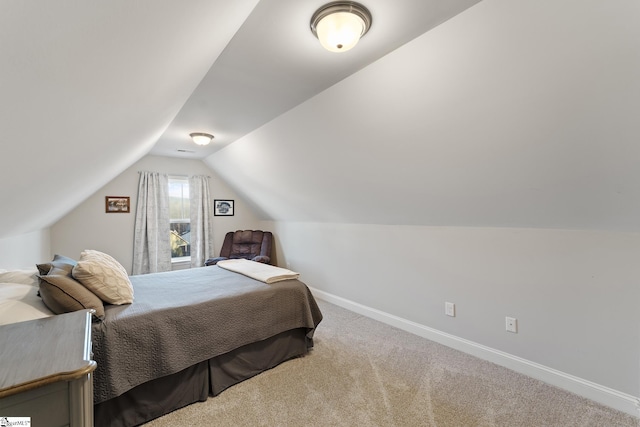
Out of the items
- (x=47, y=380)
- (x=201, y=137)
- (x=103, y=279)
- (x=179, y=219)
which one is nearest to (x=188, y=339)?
(x=103, y=279)

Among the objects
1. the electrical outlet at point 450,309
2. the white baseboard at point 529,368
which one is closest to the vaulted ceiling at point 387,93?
the electrical outlet at point 450,309

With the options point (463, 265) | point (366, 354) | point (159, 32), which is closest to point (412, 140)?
point (463, 265)

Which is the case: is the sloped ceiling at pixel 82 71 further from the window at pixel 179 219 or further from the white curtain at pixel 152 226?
the window at pixel 179 219

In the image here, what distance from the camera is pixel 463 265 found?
8.80 feet

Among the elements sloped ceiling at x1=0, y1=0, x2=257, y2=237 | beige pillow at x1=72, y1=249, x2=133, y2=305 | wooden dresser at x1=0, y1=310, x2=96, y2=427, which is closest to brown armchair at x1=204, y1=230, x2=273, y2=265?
beige pillow at x1=72, y1=249, x2=133, y2=305

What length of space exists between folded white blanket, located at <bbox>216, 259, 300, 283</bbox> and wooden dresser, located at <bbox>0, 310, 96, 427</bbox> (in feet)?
5.20

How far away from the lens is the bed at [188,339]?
1.66m

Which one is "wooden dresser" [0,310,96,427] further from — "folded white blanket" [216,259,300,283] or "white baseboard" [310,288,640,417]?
"white baseboard" [310,288,640,417]

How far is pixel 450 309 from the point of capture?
2770 millimetres

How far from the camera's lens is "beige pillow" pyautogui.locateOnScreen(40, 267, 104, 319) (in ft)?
4.84

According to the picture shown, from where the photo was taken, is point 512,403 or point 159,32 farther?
point 512,403

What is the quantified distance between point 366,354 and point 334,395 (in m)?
0.67

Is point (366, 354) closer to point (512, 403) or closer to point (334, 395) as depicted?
point (334, 395)

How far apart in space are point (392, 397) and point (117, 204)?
460cm
